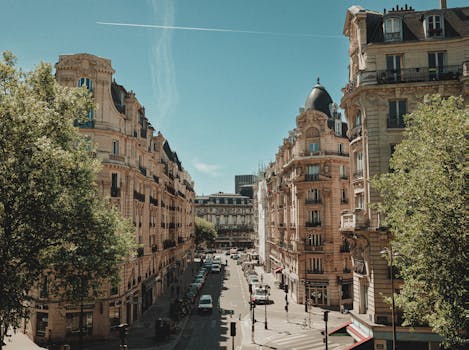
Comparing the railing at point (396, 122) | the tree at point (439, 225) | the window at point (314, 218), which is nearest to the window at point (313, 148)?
the window at point (314, 218)

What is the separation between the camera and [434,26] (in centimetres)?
2486

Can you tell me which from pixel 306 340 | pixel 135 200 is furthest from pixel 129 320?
pixel 306 340

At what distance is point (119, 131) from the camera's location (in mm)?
34000

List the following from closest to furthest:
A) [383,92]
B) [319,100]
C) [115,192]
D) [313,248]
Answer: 1. [383,92]
2. [115,192]
3. [313,248]
4. [319,100]

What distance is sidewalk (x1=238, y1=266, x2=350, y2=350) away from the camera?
1267 inches

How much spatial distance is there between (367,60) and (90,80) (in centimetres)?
2130

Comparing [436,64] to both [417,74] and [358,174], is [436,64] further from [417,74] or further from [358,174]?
Result: [358,174]

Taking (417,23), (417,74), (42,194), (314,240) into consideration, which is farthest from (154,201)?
(417,23)

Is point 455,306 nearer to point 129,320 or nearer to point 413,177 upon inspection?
point 413,177

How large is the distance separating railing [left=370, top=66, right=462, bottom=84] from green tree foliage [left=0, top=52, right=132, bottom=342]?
16970mm

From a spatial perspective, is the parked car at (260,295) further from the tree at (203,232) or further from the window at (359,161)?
the tree at (203,232)

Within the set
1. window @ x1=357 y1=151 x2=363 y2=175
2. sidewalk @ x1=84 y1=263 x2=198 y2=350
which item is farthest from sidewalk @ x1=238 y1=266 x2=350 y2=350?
window @ x1=357 y1=151 x2=363 y2=175

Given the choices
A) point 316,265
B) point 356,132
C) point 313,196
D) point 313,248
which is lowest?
point 316,265

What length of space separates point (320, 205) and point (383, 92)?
22.7 m
